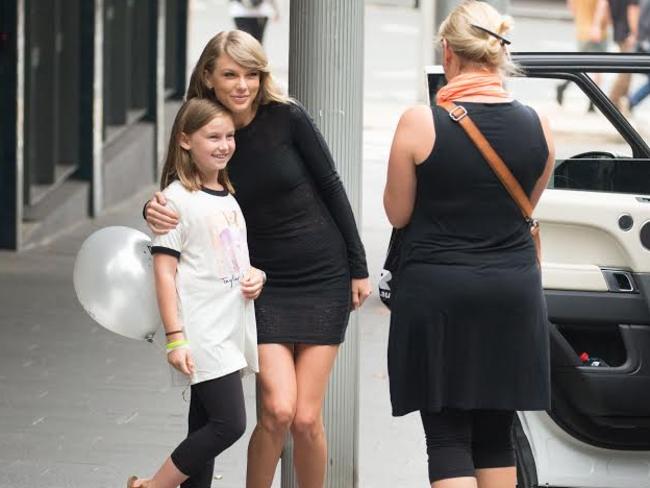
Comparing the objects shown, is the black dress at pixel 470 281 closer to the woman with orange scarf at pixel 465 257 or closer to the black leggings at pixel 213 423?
the woman with orange scarf at pixel 465 257

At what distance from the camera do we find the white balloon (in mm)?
5043

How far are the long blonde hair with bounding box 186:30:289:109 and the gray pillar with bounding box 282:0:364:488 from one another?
1.27 ft

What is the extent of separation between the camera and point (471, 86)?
4652 millimetres

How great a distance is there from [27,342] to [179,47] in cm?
869

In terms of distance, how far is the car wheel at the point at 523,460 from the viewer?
5.68m

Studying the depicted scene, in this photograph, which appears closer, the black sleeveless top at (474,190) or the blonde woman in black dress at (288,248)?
the black sleeveless top at (474,190)

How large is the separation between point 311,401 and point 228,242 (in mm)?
606

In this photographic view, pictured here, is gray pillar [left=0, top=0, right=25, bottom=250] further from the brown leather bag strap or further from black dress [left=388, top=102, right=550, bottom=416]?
the brown leather bag strap

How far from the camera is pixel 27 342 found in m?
8.91

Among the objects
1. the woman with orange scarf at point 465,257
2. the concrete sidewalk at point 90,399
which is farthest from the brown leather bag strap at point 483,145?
the concrete sidewalk at point 90,399

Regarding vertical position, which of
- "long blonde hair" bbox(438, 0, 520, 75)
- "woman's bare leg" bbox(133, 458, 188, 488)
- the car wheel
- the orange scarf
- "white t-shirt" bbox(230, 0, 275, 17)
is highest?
"long blonde hair" bbox(438, 0, 520, 75)

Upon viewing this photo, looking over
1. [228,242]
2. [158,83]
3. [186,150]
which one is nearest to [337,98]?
[186,150]

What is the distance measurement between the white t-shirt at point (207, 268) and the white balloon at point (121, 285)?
0.50ft

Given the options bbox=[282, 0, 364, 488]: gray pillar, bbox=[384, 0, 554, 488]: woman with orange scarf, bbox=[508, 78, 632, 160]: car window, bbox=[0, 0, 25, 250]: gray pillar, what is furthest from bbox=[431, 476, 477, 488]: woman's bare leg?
bbox=[0, 0, 25, 250]: gray pillar
